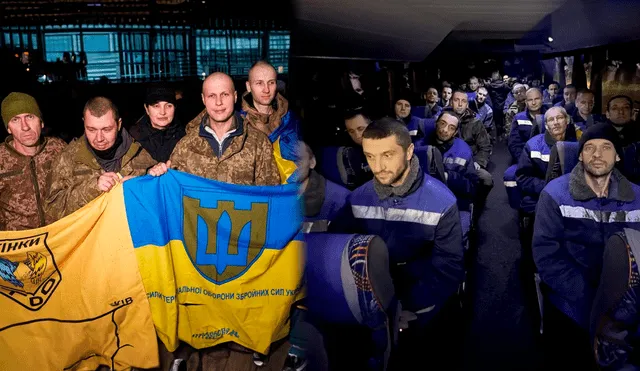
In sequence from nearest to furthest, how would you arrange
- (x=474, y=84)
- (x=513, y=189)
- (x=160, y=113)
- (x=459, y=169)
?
(x=160, y=113) → (x=459, y=169) → (x=513, y=189) → (x=474, y=84)

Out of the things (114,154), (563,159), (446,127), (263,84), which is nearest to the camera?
(114,154)

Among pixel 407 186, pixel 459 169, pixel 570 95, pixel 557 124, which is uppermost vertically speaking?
pixel 570 95

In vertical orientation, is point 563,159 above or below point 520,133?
below

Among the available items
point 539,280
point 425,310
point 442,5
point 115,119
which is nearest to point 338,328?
point 425,310

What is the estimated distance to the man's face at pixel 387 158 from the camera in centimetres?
287

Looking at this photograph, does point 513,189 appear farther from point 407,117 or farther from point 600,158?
point 600,158

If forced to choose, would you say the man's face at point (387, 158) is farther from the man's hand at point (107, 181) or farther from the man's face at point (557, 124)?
the man's face at point (557, 124)

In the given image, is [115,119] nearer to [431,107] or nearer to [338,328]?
[338,328]

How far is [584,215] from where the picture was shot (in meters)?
3.30

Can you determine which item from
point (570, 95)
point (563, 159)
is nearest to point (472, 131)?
point (563, 159)

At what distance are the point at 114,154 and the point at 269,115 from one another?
Answer: 1.23 metres

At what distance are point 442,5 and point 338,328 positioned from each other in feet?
17.6

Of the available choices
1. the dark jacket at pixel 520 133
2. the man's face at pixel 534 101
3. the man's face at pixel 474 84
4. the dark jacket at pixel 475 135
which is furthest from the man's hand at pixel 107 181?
the man's face at pixel 474 84

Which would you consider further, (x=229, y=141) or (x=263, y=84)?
(x=263, y=84)
